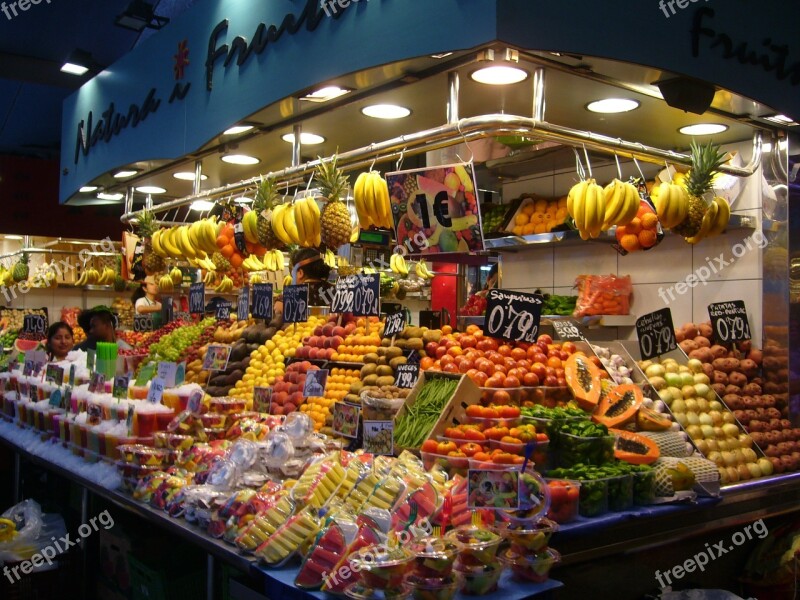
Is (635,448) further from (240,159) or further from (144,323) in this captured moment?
(144,323)

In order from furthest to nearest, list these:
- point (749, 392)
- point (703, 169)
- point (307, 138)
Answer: point (307, 138)
point (749, 392)
point (703, 169)

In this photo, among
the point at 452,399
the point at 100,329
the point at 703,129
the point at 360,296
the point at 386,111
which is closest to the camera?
the point at 452,399

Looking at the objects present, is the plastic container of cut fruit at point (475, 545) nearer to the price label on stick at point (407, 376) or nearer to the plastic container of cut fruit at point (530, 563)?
the plastic container of cut fruit at point (530, 563)

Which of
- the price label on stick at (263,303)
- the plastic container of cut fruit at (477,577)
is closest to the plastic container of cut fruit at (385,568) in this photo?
the plastic container of cut fruit at (477,577)

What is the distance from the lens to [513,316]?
4.39 meters

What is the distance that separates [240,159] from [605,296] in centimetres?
325

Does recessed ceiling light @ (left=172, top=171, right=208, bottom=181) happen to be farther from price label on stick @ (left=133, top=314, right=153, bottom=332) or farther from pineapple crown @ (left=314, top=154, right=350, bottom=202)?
price label on stick @ (left=133, top=314, right=153, bottom=332)

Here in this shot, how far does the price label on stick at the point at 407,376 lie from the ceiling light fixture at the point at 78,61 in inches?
260

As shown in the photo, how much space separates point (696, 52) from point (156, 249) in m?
4.78

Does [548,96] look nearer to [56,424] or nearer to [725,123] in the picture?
[725,123]

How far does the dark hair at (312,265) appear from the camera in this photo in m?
7.26

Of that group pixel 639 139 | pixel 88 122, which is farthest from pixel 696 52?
pixel 88 122

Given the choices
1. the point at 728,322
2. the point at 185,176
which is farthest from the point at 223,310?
the point at 728,322

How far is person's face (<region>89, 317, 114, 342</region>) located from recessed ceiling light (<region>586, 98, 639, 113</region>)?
5306mm
